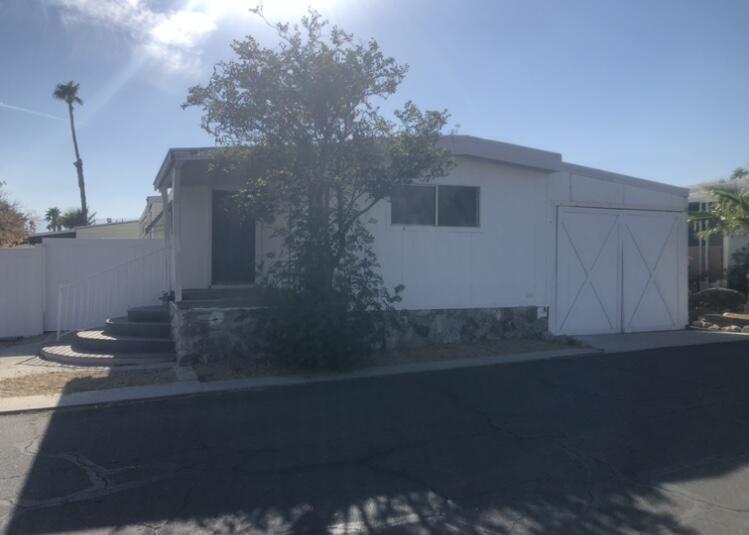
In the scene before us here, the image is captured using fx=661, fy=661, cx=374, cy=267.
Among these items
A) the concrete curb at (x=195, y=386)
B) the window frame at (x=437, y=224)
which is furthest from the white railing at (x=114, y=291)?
the window frame at (x=437, y=224)

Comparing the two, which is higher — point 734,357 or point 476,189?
point 476,189

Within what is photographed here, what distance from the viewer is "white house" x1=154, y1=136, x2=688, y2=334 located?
12281 mm

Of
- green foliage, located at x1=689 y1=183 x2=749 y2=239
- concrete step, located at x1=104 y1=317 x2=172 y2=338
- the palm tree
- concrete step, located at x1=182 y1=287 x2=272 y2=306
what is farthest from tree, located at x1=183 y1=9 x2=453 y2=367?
the palm tree

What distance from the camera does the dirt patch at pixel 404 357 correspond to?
388 inches

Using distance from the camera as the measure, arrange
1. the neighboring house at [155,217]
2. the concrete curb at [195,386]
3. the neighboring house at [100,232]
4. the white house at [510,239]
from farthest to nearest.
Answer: the neighboring house at [100,232] → the neighboring house at [155,217] → the white house at [510,239] → the concrete curb at [195,386]

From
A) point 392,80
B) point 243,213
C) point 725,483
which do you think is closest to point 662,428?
point 725,483

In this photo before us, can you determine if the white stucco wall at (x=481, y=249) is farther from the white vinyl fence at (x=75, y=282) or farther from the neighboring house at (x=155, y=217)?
the neighboring house at (x=155, y=217)

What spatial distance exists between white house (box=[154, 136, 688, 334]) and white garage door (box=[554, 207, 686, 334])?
1.0 inches

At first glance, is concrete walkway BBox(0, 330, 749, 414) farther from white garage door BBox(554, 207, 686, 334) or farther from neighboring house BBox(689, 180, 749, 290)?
neighboring house BBox(689, 180, 749, 290)

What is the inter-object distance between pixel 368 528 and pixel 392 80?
6.94 meters

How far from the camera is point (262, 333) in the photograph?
10.2m

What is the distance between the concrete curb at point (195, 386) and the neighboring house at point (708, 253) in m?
13.0

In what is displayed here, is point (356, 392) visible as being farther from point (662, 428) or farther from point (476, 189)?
point (476, 189)

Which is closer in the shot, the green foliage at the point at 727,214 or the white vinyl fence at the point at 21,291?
the white vinyl fence at the point at 21,291
